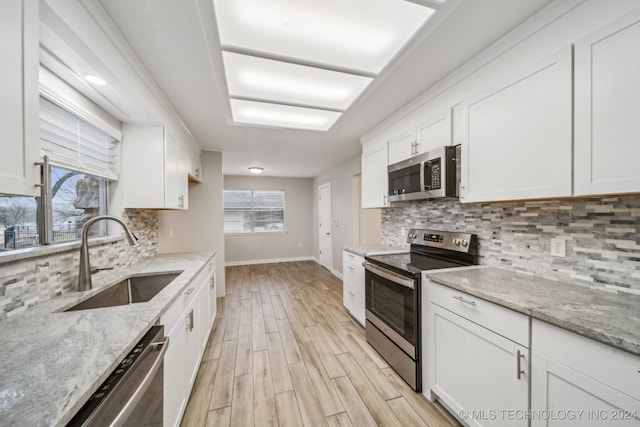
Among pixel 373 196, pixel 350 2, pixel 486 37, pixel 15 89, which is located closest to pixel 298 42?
pixel 350 2

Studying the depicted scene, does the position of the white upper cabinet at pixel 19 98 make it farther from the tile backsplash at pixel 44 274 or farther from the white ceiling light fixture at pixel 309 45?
the white ceiling light fixture at pixel 309 45

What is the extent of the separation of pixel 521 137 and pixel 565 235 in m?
0.63

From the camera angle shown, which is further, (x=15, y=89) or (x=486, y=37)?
(x=486, y=37)

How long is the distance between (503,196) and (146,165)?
9.05ft

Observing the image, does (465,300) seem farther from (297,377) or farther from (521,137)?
(297,377)

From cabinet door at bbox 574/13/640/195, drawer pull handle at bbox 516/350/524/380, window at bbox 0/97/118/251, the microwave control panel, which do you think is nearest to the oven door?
drawer pull handle at bbox 516/350/524/380

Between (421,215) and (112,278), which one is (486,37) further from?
(112,278)

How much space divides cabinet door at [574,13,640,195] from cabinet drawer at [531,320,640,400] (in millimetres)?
643

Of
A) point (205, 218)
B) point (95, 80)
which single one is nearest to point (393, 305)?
point (95, 80)

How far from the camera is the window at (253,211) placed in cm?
609

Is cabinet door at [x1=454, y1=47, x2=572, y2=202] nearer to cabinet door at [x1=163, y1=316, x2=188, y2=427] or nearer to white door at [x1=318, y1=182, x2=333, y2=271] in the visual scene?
cabinet door at [x1=163, y1=316, x2=188, y2=427]

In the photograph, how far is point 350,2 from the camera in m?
1.21

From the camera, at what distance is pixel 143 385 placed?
85 centimetres

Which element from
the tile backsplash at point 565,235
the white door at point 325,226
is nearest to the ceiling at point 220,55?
the tile backsplash at point 565,235
